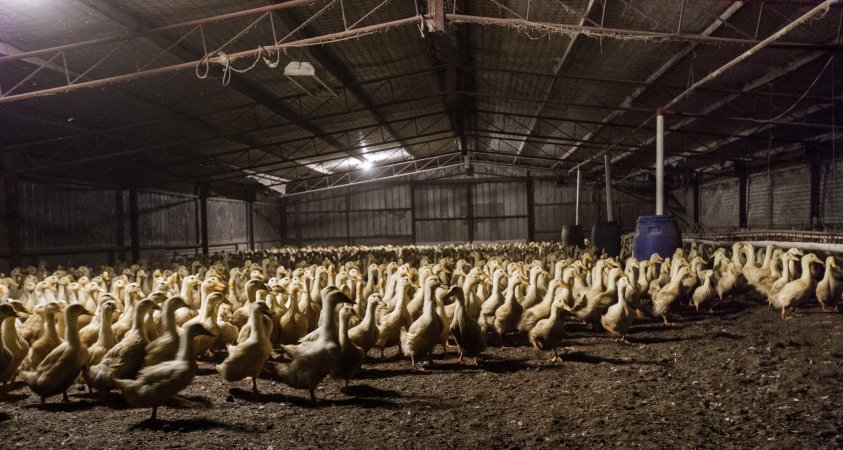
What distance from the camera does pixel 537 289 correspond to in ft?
29.6

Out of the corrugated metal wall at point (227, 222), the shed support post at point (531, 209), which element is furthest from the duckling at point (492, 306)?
the shed support post at point (531, 209)

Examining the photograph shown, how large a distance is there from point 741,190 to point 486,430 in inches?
975

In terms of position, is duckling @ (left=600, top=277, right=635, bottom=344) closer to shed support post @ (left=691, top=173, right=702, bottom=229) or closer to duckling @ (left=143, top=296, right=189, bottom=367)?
duckling @ (left=143, top=296, right=189, bottom=367)

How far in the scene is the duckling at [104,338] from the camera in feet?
18.4

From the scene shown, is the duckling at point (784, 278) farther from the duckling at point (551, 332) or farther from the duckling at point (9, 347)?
the duckling at point (9, 347)

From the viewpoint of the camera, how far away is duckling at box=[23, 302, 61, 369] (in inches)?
226

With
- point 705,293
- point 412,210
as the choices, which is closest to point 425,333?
point 705,293

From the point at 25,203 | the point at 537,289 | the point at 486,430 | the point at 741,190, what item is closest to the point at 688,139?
the point at 741,190

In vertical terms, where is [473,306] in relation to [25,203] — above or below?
below

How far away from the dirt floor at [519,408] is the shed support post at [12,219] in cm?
1049

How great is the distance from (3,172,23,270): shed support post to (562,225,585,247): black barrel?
729 inches

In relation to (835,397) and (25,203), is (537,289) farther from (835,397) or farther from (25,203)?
(25,203)

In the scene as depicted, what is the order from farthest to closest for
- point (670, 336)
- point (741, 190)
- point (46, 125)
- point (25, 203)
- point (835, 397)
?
1. point (741, 190)
2. point (25, 203)
3. point (46, 125)
4. point (670, 336)
5. point (835, 397)

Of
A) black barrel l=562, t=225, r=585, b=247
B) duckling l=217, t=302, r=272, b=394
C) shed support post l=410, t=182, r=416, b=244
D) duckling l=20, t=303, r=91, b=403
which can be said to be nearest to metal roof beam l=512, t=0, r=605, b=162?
black barrel l=562, t=225, r=585, b=247
